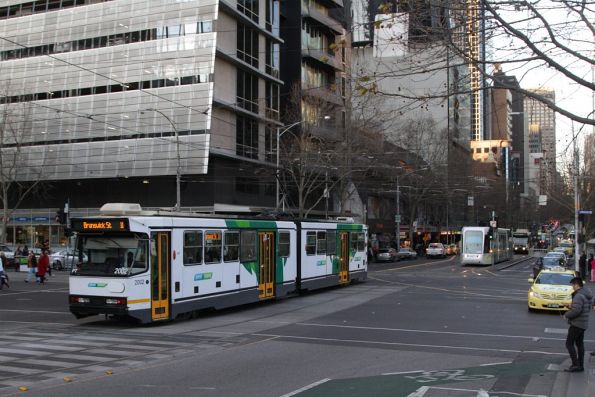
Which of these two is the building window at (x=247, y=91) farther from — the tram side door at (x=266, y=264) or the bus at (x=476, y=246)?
the tram side door at (x=266, y=264)

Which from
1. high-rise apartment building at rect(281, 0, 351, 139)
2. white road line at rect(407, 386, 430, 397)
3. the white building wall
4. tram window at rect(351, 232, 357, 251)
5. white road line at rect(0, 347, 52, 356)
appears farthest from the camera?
high-rise apartment building at rect(281, 0, 351, 139)

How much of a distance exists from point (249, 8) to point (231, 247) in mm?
36557

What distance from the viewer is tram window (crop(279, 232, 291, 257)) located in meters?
23.4

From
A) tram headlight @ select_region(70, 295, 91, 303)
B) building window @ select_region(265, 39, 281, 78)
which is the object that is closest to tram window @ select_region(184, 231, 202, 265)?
tram headlight @ select_region(70, 295, 91, 303)

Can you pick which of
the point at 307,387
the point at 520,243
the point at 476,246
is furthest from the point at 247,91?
the point at 520,243

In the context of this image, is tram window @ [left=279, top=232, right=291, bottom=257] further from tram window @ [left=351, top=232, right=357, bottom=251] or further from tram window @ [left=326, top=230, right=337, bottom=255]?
tram window @ [left=351, top=232, right=357, bottom=251]

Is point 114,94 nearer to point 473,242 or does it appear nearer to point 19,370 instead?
point 473,242

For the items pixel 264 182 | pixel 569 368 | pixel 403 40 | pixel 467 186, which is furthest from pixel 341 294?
pixel 467 186

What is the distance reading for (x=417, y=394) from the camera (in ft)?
29.0

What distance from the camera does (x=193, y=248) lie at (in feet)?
59.5

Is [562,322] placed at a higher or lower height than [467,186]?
lower

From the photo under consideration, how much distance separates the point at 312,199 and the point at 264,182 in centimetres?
1029

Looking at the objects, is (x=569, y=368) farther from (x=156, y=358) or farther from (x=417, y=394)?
(x=156, y=358)

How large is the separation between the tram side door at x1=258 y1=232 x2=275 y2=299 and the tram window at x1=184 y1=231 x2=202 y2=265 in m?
3.84
